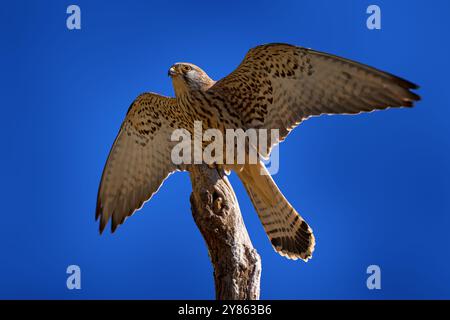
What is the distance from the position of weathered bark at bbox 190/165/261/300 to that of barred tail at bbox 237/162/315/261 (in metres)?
0.87

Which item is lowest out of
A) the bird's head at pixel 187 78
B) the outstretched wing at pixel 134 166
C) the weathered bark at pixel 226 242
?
the weathered bark at pixel 226 242

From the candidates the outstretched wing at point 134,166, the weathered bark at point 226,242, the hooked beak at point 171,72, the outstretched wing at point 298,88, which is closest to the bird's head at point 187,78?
the hooked beak at point 171,72

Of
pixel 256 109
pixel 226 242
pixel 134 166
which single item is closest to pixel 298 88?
pixel 256 109

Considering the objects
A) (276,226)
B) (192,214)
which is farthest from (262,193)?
(192,214)

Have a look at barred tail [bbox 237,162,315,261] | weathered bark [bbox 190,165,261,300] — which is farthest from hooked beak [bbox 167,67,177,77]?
weathered bark [bbox 190,165,261,300]

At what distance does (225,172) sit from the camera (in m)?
7.33

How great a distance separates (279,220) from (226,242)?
133cm

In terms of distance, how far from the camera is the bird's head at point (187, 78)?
24.4 ft

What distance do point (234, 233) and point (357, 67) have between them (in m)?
1.91

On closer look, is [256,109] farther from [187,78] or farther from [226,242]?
[226,242]

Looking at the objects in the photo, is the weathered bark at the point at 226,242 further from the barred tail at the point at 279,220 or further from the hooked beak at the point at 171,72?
the hooked beak at the point at 171,72

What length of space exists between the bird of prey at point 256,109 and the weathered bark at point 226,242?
2.88 ft
